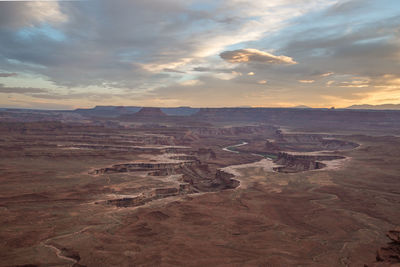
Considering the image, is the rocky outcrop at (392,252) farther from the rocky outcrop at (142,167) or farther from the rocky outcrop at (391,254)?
the rocky outcrop at (142,167)

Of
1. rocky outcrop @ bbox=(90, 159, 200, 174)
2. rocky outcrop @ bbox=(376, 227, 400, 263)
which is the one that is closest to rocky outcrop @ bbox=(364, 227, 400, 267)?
rocky outcrop @ bbox=(376, 227, 400, 263)

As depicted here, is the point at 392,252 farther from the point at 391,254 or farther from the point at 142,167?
the point at 142,167

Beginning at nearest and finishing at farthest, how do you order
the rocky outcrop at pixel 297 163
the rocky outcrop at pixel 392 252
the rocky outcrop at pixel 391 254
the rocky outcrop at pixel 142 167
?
the rocky outcrop at pixel 391 254 < the rocky outcrop at pixel 392 252 < the rocky outcrop at pixel 142 167 < the rocky outcrop at pixel 297 163

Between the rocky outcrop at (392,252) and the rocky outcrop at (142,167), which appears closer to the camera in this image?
the rocky outcrop at (392,252)

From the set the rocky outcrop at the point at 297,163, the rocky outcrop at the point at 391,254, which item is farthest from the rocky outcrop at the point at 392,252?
the rocky outcrop at the point at 297,163

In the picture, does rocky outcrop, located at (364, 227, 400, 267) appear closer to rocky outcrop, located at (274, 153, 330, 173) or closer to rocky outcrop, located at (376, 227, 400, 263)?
rocky outcrop, located at (376, 227, 400, 263)

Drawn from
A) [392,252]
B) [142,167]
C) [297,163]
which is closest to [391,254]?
[392,252]

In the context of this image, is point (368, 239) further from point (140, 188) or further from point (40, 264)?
point (140, 188)

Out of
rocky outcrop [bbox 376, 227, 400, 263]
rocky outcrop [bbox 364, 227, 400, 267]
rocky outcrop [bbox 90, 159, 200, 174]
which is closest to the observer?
rocky outcrop [bbox 364, 227, 400, 267]

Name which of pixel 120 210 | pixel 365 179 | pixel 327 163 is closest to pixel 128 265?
pixel 120 210

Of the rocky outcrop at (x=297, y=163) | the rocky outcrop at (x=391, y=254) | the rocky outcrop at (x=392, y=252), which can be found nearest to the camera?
the rocky outcrop at (x=391, y=254)

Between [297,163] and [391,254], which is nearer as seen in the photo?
[391,254]
